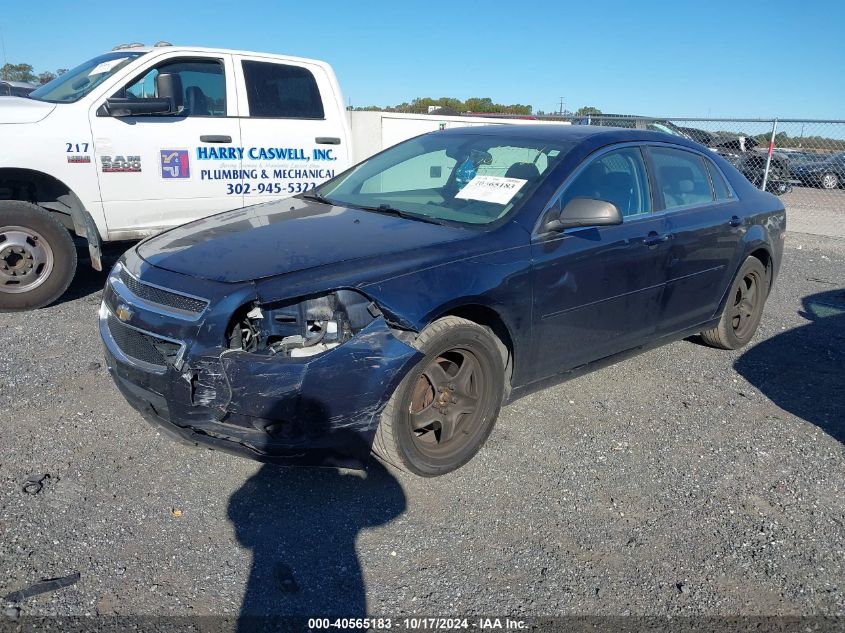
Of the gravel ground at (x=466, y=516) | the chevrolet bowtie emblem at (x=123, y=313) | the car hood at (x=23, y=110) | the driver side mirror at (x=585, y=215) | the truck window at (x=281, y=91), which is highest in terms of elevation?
the truck window at (x=281, y=91)

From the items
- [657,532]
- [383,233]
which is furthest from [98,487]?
[657,532]

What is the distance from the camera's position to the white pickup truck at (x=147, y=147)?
5.52m

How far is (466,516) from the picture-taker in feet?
10.3

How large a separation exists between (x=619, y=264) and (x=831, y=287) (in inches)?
209

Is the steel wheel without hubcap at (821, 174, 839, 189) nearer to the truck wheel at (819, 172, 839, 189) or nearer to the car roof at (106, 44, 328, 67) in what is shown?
the truck wheel at (819, 172, 839, 189)

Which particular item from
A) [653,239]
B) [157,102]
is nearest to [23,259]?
[157,102]

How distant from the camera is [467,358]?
134 inches

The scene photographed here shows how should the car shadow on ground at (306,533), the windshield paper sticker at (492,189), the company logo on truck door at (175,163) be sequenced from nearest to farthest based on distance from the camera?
the car shadow on ground at (306,533) < the windshield paper sticker at (492,189) < the company logo on truck door at (175,163)

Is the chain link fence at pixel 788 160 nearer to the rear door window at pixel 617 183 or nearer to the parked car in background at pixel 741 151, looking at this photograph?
the parked car in background at pixel 741 151

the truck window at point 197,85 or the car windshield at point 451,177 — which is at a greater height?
the truck window at point 197,85

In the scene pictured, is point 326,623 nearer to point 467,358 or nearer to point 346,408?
point 346,408

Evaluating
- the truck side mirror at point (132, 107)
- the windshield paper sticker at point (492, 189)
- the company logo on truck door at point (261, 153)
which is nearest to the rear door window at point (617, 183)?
the windshield paper sticker at point (492, 189)

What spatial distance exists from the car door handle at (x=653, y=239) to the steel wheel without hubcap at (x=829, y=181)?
433 inches

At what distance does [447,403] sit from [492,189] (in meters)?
1.26
